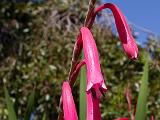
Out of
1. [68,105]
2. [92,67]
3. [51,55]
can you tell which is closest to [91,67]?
[92,67]

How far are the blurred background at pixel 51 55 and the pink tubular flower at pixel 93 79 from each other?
3.47 m

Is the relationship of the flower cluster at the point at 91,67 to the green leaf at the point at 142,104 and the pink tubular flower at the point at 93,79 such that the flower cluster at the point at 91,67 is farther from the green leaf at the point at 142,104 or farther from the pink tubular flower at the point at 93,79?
the green leaf at the point at 142,104

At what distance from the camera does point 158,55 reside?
495 centimetres

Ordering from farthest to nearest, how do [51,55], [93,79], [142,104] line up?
1. [51,55]
2. [142,104]
3. [93,79]

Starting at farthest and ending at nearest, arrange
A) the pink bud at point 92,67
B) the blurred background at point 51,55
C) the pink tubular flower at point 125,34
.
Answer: the blurred background at point 51,55 → the pink tubular flower at point 125,34 → the pink bud at point 92,67

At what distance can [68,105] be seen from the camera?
119 centimetres

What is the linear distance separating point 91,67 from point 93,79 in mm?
44

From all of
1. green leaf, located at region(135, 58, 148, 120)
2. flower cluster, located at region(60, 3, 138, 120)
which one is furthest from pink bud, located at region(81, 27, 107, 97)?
green leaf, located at region(135, 58, 148, 120)

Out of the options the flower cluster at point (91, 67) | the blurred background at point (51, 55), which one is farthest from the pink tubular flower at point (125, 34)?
the blurred background at point (51, 55)

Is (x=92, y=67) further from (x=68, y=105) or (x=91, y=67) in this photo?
(x=68, y=105)

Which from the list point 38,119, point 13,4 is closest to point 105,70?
point 38,119

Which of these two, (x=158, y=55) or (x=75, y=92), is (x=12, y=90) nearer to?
(x=75, y=92)

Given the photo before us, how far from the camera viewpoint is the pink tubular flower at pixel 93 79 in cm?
106

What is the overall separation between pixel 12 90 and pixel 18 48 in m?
0.56
